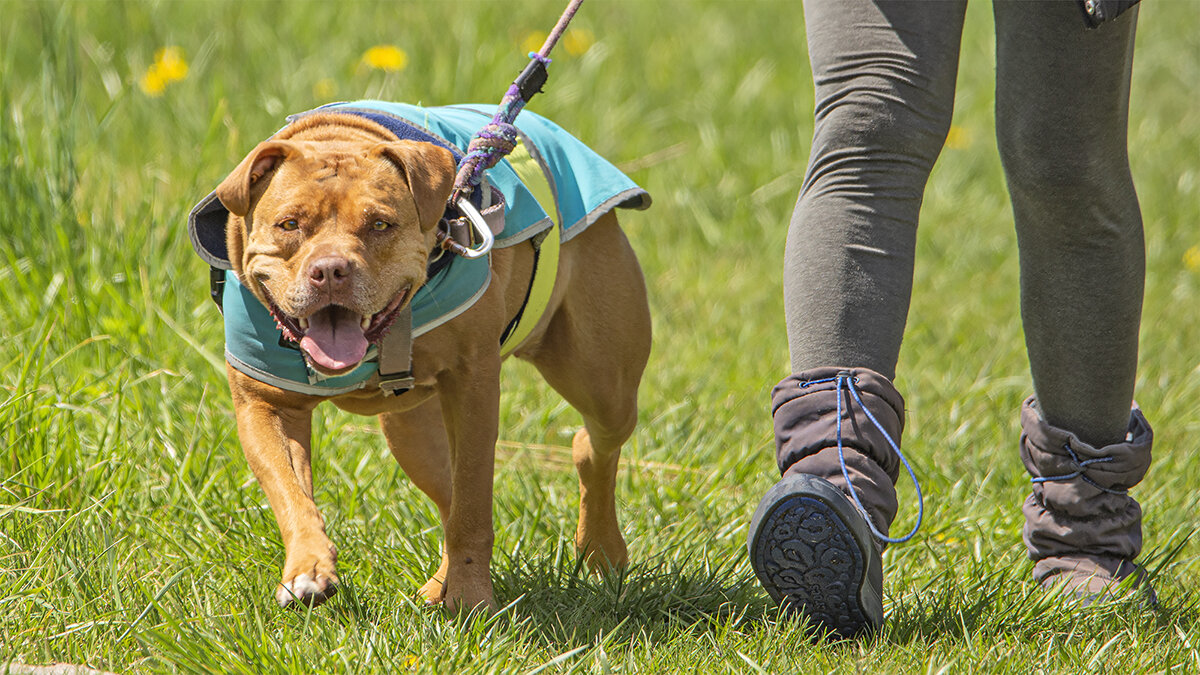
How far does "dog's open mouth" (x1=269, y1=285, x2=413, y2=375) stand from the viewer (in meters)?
2.45

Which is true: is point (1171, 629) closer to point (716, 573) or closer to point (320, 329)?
point (716, 573)

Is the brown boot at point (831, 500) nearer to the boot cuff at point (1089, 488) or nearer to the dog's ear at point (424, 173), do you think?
the boot cuff at point (1089, 488)

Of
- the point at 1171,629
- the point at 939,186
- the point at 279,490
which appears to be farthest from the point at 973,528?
the point at 939,186

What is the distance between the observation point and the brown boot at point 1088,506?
2.88 m

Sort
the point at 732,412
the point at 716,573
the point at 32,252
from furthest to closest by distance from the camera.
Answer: the point at 732,412 < the point at 32,252 < the point at 716,573

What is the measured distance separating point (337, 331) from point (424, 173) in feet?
1.19

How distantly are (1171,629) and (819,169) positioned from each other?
120 centimetres

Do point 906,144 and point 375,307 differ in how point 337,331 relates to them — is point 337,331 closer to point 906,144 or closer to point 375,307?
point 375,307

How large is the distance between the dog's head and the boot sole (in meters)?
0.84

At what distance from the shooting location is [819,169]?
268 cm

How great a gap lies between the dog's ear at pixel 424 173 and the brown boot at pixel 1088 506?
4.74ft

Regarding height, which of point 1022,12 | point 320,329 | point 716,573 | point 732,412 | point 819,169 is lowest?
point 732,412

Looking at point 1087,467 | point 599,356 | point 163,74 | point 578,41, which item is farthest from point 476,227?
Result: point 578,41

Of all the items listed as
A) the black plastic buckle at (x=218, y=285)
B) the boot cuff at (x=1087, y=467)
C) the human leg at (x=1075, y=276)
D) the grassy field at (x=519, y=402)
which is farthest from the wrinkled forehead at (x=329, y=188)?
the boot cuff at (x=1087, y=467)
